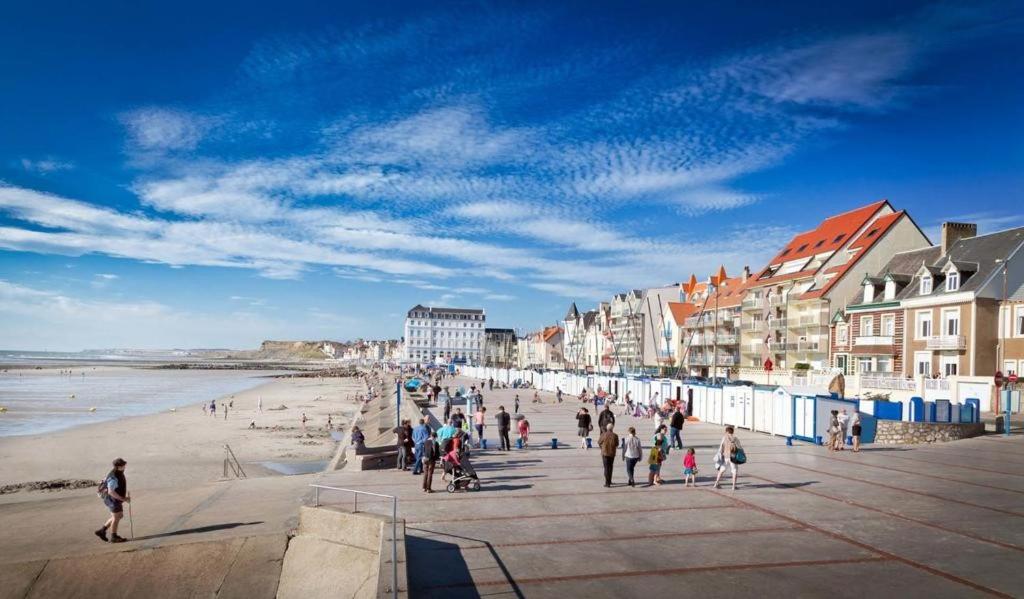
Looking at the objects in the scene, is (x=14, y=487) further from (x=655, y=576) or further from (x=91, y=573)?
(x=655, y=576)

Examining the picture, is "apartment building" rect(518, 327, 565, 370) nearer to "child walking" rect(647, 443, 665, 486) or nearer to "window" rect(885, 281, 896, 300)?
"window" rect(885, 281, 896, 300)

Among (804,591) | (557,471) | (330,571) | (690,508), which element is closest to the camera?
(804,591)


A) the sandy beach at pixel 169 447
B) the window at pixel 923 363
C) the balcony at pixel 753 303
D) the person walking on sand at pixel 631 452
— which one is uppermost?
the balcony at pixel 753 303

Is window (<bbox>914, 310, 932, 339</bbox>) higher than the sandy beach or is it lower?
higher

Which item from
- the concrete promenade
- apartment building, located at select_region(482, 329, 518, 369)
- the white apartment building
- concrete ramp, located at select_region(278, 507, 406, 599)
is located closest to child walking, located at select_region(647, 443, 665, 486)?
the concrete promenade

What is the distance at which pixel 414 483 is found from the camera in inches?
609

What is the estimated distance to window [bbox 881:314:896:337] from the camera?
39.6 metres

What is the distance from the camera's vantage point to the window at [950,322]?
3462cm

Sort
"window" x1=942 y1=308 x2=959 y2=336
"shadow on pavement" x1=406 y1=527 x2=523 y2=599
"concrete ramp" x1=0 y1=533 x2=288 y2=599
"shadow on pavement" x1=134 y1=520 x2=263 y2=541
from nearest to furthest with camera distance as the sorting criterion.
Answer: "shadow on pavement" x1=406 y1=527 x2=523 y2=599, "concrete ramp" x1=0 y1=533 x2=288 y2=599, "shadow on pavement" x1=134 y1=520 x2=263 y2=541, "window" x1=942 y1=308 x2=959 y2=336

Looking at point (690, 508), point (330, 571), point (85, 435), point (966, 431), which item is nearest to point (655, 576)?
point (690, 508)

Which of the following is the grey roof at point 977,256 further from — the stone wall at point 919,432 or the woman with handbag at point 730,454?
the woman with handbag at point 730,454

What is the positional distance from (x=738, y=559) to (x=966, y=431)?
18969 millimetres

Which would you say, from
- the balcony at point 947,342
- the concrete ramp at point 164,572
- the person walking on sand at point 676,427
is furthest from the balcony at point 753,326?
the concrete ramp at point 164,572

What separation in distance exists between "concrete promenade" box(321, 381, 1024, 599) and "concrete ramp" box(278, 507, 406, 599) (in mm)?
740
